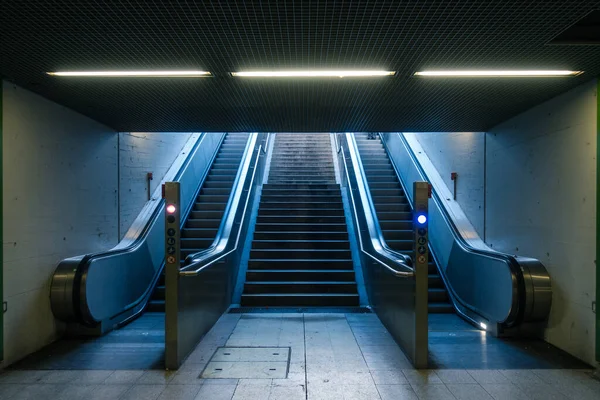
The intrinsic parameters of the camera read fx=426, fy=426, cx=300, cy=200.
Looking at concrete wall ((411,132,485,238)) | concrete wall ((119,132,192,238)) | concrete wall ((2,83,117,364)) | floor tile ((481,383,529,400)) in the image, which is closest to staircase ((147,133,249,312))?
concrete wall ((119,132,192,238))

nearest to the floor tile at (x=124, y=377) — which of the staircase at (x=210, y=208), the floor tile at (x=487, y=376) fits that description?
the staircase at (x=210, y=208)

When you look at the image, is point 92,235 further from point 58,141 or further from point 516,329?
point 516,329

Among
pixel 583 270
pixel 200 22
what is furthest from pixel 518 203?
pixel 200 22

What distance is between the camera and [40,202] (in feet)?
14.9

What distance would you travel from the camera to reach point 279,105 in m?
5.06

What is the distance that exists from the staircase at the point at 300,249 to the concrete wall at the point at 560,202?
9.07 feet

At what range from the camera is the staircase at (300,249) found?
672 cm

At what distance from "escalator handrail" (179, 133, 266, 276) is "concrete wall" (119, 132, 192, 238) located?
144 centimetres

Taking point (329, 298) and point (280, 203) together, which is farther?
point (280, 203)

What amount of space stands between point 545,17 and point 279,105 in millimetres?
2939

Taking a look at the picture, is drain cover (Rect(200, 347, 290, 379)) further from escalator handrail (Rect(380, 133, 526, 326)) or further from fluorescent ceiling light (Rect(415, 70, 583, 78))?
fluorescent ceiling light (Rect(415, 70, 583, 78))

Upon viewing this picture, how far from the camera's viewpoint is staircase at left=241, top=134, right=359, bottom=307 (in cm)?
672

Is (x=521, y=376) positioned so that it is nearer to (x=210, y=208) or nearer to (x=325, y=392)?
(x=325, y=392)

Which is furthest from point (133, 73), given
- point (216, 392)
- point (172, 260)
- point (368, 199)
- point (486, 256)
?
point (368, 199)
